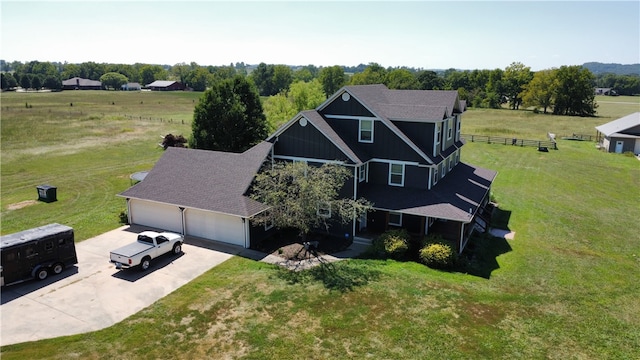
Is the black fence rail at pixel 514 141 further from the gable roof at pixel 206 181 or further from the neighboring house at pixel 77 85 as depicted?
the neighboring house at pixel 77 85

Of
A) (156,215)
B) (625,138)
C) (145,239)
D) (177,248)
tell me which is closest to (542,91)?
(625,138)

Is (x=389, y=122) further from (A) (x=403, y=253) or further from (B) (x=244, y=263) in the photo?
(B) (x=244, y=263)

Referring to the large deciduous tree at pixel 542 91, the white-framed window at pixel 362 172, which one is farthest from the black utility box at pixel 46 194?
the large deciduous tree at pixel 542 91

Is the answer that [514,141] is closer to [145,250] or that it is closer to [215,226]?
[215,226]

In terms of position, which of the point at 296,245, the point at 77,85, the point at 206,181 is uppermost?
the point at 77,85

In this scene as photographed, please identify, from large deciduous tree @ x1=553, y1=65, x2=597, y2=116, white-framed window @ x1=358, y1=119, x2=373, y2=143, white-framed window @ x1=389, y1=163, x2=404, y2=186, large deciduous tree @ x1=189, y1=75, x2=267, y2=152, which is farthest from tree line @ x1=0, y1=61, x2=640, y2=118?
white-framed window @ x1=389, y1=163, x2=404, y2=186

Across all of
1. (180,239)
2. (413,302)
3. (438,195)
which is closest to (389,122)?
(438,195)
